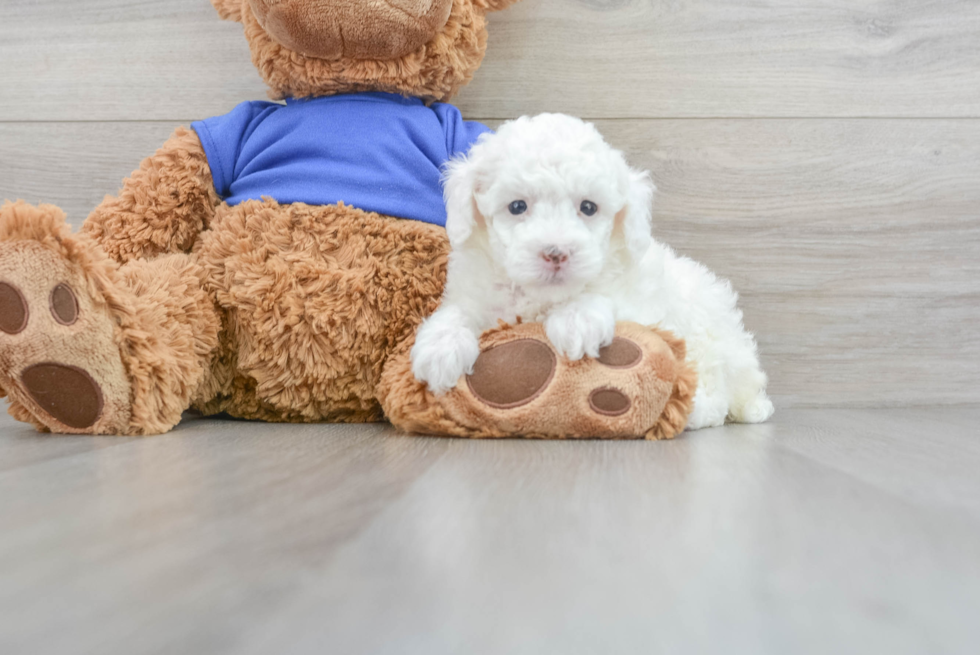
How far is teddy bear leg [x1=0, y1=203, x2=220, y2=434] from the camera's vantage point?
0.79 meters

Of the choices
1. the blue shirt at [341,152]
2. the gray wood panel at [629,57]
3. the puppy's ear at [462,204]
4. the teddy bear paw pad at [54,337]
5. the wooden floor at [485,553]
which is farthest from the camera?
the gray wood panel at [629,57]

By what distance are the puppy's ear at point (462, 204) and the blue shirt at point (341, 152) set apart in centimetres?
13

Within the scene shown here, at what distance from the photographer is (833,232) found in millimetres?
1283

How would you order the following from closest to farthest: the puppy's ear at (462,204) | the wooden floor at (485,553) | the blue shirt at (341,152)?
the wooden floor at (485,553)
the puppy's ear at (462,204)
the blue shirt at (341,152)

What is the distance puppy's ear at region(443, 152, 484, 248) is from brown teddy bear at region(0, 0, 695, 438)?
11 cm

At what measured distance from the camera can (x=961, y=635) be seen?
0.31 metres

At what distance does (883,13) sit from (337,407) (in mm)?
1136

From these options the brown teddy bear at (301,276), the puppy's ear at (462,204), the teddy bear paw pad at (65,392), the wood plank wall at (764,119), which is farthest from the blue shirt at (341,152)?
the teddy bear paw pad at (65,392)

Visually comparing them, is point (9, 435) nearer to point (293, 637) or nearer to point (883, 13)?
point (293, 637)

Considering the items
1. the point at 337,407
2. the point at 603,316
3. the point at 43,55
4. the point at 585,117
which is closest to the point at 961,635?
the point at 603,316

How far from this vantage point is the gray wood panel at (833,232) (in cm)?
128

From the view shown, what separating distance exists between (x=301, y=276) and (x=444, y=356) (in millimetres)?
259

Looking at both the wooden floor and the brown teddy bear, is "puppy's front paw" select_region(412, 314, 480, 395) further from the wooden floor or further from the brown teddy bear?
the wooden floor

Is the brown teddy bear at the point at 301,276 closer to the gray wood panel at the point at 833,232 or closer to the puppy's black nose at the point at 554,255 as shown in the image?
the puppy's black nose at the point at 554,255
